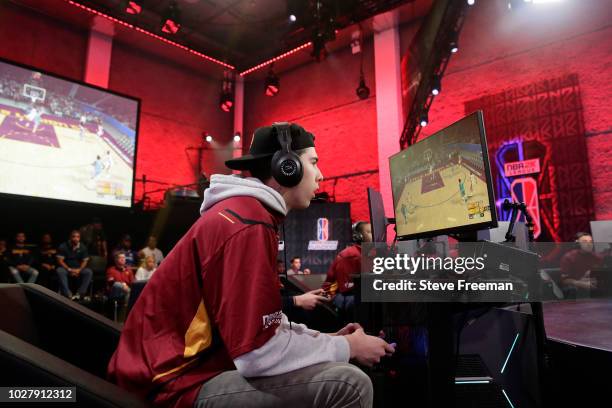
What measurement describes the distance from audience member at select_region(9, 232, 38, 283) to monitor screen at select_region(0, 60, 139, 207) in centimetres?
92

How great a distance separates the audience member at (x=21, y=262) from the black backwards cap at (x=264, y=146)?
673cm

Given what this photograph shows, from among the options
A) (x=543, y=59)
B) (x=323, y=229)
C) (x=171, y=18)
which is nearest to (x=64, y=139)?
(x=171, y=18)

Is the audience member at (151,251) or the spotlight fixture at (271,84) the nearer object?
the audience member at (151,251)

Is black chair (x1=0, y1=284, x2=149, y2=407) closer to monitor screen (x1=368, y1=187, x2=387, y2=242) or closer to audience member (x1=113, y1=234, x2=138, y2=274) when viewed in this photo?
monitor screen (x1=368, y1=187, x2=387, y2=242)

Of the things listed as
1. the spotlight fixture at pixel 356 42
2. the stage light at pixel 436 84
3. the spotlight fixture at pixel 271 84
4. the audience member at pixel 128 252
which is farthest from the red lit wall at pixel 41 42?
the stage light at pixel 436 84

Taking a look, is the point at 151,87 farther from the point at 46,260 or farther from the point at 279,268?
the point at 279,268

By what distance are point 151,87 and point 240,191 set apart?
1064 centimetres

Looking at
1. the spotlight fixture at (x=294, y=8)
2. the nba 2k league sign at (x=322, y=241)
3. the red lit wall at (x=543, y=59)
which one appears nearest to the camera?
the red lit wall at (x=543, y=59)

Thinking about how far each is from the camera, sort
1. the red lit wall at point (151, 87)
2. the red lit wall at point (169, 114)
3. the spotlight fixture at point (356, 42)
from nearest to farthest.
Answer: the red lit wall at point (151, 87)
the spotlight fixture at point (356, 42)
the red lit wall at point (169, 114)

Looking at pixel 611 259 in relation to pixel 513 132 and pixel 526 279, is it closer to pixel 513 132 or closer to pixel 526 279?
pixel 526 279

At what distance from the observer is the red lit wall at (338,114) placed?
935 centimetres

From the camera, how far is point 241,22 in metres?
9.53

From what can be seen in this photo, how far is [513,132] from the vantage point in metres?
7.11

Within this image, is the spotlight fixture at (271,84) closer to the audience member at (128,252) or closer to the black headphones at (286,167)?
the audience member at (128,252)
